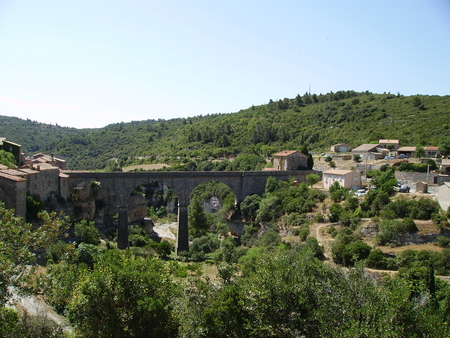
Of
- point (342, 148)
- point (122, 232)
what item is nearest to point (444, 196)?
point (122, 232)

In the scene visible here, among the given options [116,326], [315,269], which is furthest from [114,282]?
[315,269]

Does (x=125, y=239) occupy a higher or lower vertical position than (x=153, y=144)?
lower

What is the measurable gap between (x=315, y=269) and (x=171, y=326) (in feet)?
20.8

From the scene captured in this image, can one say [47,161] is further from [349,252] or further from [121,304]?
[349,252]

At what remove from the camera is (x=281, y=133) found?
233 feet

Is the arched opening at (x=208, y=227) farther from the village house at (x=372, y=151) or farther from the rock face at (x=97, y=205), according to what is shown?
the village house at (x=372, y=151)

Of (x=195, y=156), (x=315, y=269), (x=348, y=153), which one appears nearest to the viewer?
(x=315, y=269)

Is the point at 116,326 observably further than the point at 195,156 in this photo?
No

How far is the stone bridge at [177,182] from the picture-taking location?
33.4 metres

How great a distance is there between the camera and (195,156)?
71.4 metres

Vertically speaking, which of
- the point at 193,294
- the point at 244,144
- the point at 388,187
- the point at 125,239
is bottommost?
the point at 125,239

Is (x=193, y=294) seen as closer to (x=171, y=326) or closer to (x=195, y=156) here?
(x=171, y=326)

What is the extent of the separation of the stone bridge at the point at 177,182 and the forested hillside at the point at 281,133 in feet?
32.2

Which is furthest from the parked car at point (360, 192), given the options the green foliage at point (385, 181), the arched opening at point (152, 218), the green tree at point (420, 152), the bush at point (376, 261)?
the arched opening at point (152, 218)
